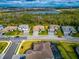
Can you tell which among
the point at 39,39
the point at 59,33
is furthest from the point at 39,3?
the point at 39,39

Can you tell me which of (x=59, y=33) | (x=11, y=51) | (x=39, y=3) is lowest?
(x=59, y=33)

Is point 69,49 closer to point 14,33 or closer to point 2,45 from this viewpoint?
point 2,45

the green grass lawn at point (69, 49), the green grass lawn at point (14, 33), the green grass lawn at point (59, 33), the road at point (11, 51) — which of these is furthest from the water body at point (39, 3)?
the road at point (11, 51)

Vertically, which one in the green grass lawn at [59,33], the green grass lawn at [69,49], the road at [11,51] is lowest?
the green grass lawn at [59,33]

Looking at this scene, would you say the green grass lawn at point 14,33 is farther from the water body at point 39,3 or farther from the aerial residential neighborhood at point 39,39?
the water body at point 39,3

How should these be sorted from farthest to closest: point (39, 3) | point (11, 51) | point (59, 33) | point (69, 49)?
point (39, 3) → point (59, 33) → point (69, 49) → point (11, 51)

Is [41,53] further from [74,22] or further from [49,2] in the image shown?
[49,2]

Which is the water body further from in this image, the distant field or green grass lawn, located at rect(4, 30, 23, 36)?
the distant field

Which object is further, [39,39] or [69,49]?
[39,39]

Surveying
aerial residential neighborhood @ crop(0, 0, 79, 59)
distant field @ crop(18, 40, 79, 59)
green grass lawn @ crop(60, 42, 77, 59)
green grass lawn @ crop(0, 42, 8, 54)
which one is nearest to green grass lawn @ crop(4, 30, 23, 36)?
aerial residential neighborhood @ crop(0, 0, 79, 59)
